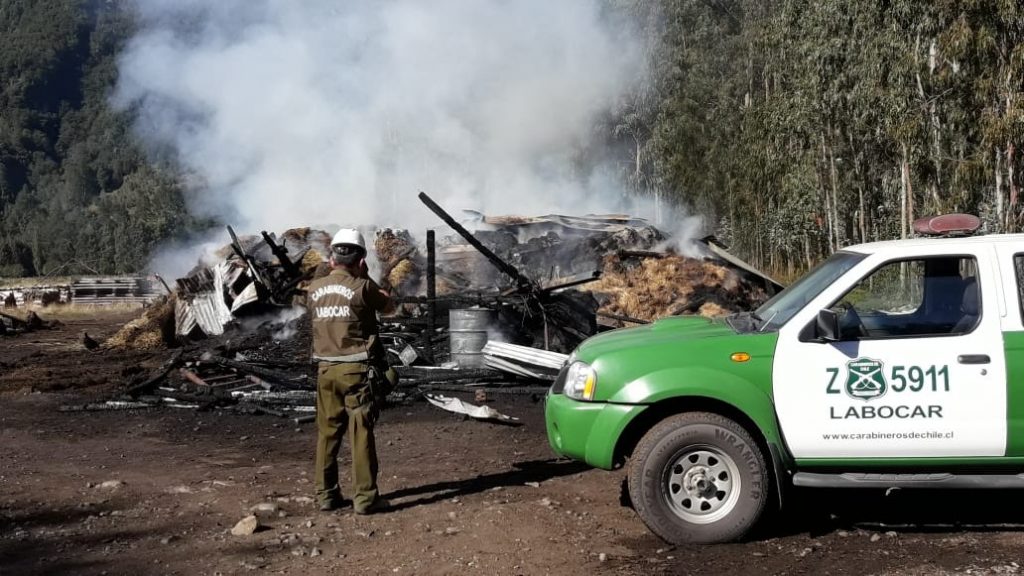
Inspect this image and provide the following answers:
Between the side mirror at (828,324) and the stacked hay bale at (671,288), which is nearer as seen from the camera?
the side mirror at (828,324)

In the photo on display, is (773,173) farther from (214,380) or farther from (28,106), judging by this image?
(28,106)

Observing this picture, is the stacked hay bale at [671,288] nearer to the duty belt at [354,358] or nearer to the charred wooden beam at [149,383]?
the charred wooden beam at [149,383]

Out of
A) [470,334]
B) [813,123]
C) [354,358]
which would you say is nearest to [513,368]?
[470,334]

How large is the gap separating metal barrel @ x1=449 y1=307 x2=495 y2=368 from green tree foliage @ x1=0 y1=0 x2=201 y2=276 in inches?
3562

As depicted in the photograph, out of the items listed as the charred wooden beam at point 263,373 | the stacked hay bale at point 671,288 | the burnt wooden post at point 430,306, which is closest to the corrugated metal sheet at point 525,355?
the burnt wooden post at point 430,306

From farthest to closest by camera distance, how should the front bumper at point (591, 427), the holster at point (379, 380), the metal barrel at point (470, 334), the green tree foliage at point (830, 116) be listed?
1. the green tree foliage at point (830, 116)
2. the metal barrel at point (470, 334)
3. the holster at point (379, 380)
4. the front bumper at point (591, 427)

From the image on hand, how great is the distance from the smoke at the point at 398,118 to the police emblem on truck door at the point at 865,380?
1201 inches

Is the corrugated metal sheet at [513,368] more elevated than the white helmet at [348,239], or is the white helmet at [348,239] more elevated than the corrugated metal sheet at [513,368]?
the white helmet at [348,239]

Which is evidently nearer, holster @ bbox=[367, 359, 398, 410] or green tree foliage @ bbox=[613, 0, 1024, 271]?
holster @ bbox=[367, 359, 398, 410]

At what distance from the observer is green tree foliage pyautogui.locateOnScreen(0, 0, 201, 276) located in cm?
10181

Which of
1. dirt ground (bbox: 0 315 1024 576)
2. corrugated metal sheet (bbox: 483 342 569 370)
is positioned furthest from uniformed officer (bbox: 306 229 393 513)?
corrugated metal sheet (bbox: 483 342 569 370)

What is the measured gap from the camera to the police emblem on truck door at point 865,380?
5074 millimetres

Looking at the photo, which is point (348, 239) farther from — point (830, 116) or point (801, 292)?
point (830, 116)

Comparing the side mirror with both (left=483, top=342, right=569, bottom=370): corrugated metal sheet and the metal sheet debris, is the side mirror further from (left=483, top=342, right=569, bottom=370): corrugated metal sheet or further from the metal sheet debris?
(left=483, top=342, right=569, bottom=370): corrugated metal sheet
